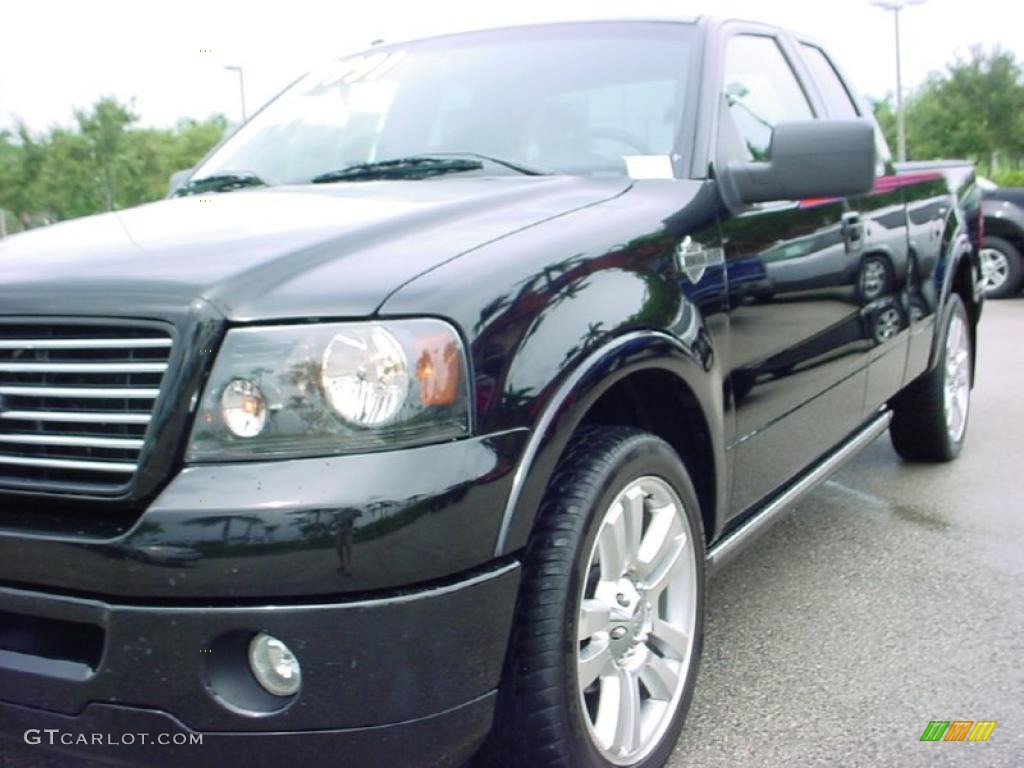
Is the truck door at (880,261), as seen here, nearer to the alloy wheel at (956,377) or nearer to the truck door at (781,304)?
the truck door at (781,304)

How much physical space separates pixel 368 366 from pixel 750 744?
4.57 feet

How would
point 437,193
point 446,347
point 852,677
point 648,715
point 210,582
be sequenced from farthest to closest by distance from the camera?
point 852,677, point 437,193, point 648,715, point 446,347, point 210,582

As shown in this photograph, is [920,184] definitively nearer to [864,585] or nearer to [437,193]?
[864,585]

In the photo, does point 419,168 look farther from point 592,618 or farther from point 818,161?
point 592,618

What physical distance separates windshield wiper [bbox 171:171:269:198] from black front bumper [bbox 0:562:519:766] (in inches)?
67.6

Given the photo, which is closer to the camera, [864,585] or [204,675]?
[204,675]

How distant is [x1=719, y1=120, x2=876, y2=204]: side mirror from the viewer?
2.77 metres

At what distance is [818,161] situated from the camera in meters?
2.79

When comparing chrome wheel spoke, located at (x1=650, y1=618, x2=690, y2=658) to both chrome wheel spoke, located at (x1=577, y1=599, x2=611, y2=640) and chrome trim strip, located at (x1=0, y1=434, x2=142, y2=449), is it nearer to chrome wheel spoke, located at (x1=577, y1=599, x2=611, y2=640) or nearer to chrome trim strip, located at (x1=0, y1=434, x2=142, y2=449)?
chrome wheel spoke, located at (x1=577, y1=599, x2=611, y2=640)

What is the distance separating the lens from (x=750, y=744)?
2.59 meters

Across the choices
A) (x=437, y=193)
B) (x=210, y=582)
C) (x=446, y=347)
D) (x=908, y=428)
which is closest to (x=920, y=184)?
(x=908, y=428)

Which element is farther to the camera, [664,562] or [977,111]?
[977,111]

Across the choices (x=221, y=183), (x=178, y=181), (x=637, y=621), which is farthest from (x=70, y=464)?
(x=178, y=181)

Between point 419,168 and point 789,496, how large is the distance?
4.79ft
